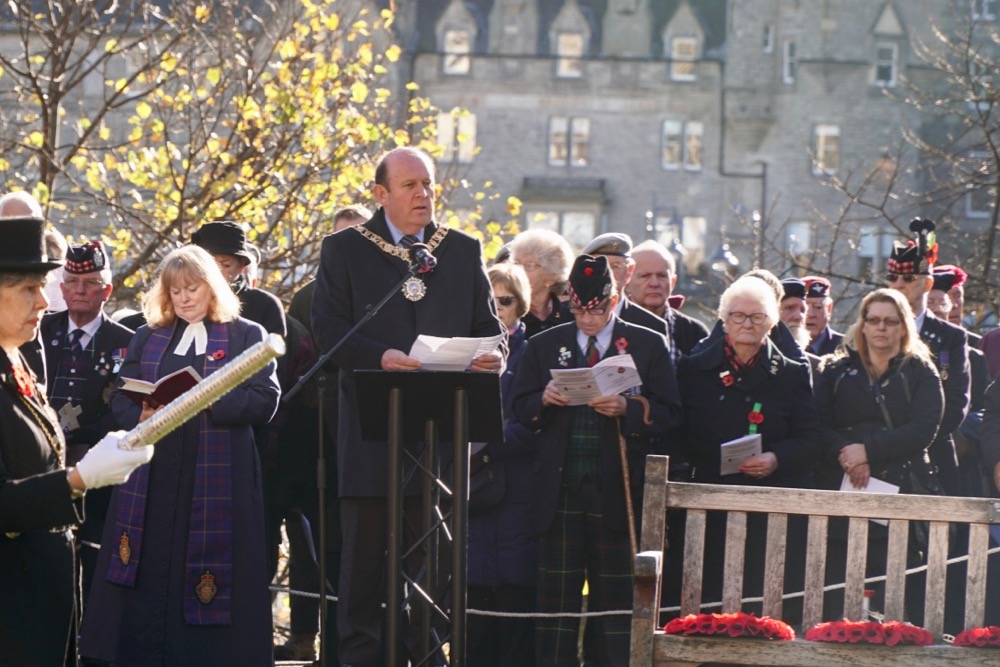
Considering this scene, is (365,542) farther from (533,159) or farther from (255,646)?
(533,159)

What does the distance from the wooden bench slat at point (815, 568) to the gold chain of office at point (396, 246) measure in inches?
82.2

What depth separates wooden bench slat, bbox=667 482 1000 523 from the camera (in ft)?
21.7

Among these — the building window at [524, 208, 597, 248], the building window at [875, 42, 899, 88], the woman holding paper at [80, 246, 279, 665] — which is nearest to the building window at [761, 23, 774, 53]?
the building window at [875, 42, 899, 88]

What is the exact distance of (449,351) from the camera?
7.05m

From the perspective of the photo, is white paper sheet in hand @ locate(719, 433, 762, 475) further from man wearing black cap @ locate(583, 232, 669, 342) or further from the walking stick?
man wearing black cap @ locate(583, 232, 669, 342)

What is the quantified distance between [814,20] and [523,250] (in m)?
49.3

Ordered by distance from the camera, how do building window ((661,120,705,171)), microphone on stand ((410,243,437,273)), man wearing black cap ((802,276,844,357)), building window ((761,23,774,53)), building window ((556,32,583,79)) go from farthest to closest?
building window ((556,32,583,79))
building window ((761,23,774,53))
building window ((661,120,705,171))
man wearing black cap ((802,276,844,357))
microphone on stand ((410,243,437,273))

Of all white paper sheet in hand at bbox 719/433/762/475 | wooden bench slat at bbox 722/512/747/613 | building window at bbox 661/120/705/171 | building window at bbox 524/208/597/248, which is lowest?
wooden bench slat at bbox 722/512/747/613

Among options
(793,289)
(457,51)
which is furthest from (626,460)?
(457,51)

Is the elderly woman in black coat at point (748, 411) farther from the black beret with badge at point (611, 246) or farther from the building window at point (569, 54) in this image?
the building window at point (569, 54)

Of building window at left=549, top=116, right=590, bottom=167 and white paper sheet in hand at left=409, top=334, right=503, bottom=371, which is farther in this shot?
building window at left=549, top=116, right=590, bottom=167

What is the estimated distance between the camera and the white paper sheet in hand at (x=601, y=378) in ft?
26.0

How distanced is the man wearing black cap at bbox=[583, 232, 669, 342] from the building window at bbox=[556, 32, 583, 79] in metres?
49.1

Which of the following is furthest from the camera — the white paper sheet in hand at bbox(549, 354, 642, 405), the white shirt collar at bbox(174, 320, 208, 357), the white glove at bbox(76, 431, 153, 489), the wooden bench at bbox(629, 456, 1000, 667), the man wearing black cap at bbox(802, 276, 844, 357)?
the man wearing black cap at bbox(802, 276, 844, 357)
